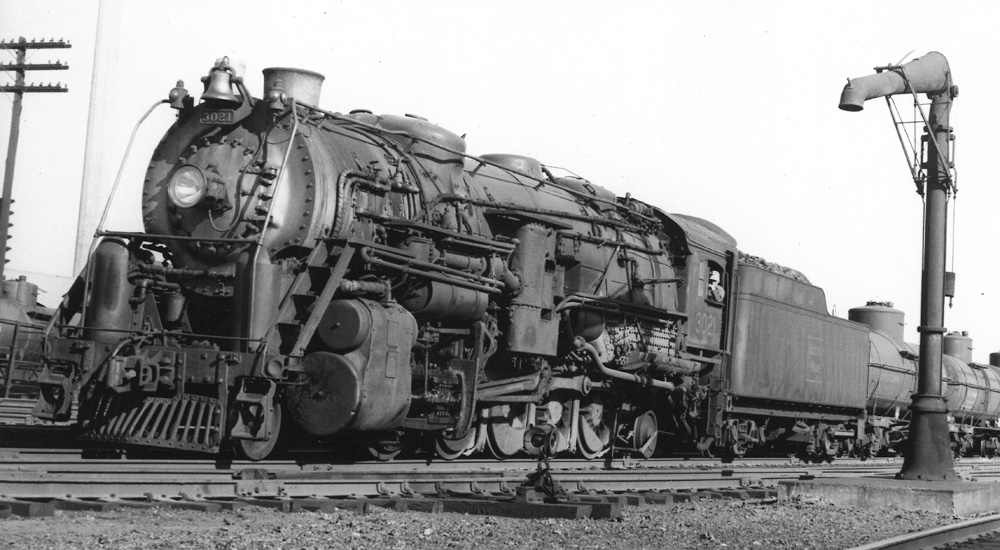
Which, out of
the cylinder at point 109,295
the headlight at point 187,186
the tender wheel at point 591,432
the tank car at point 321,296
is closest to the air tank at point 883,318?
the tender wheel at point 591,432

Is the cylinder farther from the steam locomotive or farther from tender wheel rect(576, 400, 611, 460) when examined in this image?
tender wheel rect(576, 400, 611, 460)

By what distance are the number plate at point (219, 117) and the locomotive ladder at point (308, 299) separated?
1.48 m

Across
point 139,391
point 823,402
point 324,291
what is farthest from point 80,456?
point 823,402

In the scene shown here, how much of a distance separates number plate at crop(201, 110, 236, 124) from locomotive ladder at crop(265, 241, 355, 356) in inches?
58.2

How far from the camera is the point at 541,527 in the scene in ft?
25.2

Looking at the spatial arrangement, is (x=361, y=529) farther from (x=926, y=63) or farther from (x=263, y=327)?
(x=926, y=63)

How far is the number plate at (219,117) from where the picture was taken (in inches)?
403

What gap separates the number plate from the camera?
10234 millimetres

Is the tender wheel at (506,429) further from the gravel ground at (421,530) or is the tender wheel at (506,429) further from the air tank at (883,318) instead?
the air tank at (883,318)

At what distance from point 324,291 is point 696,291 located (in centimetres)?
735

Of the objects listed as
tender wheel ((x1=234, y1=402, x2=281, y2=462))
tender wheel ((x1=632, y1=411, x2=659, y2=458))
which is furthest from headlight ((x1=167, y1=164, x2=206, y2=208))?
tender wheel ((x1=632, y1=411, x2=659, y2=458))

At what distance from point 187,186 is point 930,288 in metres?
7.92

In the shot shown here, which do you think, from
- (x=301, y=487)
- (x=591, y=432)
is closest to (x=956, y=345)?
(x=591, y=432)

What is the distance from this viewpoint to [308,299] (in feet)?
32.5
